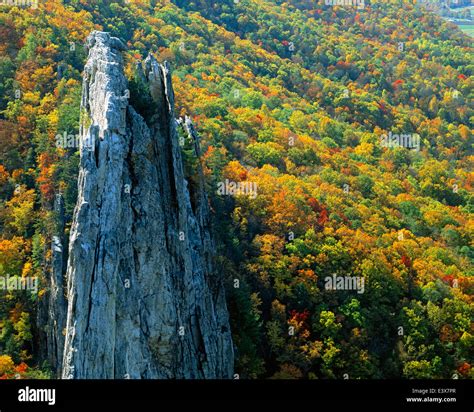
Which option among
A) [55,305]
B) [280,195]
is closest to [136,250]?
[55,305]

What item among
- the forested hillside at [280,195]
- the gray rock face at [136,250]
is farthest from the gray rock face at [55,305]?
the gray rock face at [136,250]

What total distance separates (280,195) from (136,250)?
3098cm

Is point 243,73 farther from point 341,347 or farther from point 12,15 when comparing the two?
point 341,347

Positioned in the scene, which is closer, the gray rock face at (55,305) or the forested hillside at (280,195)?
the gray rock face at (55,305)

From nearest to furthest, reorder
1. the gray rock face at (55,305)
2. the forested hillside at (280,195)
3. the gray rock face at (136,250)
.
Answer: the gray rock face at (136,250) < the gray rock face at (55,305) < the forested hillside at (280,195)

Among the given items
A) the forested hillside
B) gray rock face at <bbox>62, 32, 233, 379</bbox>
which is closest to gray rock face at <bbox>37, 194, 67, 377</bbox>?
the forested hillside

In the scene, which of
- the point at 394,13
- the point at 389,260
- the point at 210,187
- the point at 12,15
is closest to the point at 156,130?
the point at 210,187

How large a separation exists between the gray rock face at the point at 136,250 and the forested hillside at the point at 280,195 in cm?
244

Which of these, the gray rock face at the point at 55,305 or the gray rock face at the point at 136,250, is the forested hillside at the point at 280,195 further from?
the gray rock face at the point at 136,250

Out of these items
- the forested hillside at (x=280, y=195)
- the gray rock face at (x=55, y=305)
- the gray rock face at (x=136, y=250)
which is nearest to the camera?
the gray rock face at (x=136, y=250)

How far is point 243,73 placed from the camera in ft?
356

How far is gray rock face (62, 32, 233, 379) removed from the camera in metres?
29.7

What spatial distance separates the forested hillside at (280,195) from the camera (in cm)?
4894

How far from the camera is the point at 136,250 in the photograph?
33219 millimetres
